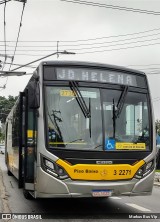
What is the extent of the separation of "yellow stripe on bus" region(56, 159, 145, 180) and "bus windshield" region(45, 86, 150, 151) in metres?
0.37

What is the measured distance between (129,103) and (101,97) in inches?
26.8

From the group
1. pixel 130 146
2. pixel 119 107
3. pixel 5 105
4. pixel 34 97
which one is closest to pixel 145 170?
pixel 130 146

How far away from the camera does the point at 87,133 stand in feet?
29.2

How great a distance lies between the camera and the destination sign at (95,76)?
9297 millimetres

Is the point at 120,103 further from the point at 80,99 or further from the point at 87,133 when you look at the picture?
the point at 87,133

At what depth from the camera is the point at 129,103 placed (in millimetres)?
9422

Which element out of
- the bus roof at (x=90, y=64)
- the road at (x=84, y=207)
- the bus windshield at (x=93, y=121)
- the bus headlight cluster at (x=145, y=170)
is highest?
the bus roof at (x=90, y=64)

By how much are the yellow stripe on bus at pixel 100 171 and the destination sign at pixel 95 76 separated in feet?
6.21

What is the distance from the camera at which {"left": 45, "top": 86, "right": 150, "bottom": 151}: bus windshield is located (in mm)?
8844

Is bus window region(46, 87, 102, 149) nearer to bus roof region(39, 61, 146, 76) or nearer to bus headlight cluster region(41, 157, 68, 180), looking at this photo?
bus headlight cluster region(41, 157, 68, 180)

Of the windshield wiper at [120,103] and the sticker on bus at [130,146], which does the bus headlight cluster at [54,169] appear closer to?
the sticker on bus at [130,146]

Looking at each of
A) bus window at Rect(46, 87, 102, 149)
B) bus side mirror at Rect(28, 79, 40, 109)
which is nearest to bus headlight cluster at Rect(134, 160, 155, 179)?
bus window at Rect(46, 87, 102, 149)

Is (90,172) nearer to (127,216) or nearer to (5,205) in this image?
(127,216)

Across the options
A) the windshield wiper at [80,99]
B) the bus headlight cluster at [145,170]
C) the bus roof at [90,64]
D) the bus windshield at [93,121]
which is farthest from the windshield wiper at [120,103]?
the bus headlight cluster at [145,170]
